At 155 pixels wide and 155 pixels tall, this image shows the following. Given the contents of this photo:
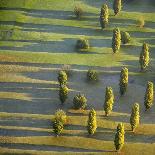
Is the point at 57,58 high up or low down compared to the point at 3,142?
up

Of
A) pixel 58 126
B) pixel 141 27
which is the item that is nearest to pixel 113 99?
pixel 58 126

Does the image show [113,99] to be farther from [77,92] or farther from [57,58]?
[57,58]

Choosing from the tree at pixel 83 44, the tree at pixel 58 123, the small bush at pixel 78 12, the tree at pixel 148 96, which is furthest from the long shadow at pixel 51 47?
the tree at pixel 58 123

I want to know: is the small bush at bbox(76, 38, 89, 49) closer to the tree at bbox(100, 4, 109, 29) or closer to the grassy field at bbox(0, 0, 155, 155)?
the grassy field at bbox(0, 0, 155, 155)

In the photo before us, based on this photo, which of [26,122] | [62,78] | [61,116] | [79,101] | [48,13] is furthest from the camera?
[48,13]

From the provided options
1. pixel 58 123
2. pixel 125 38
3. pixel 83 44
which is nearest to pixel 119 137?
pixel 58 123

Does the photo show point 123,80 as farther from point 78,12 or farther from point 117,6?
point 78,12
